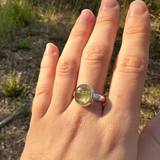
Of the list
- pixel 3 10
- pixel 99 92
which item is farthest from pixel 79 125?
pixel 3 10

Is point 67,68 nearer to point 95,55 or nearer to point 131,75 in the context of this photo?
point 95,55

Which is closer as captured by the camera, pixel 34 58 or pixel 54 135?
pixel 54 135

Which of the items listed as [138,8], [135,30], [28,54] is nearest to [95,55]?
[135,30]

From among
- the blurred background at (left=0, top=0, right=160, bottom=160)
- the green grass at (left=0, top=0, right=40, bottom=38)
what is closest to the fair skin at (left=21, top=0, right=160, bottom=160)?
the blurred background at (left=0, top=0, right=160, bottom=160)

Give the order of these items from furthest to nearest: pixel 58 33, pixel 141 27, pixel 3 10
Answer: pixel 3 10 < pixel 58 33 < pixel 141 27

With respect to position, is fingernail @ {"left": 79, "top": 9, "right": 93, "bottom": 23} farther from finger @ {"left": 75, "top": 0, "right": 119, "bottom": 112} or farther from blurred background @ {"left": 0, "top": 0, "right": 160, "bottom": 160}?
blurred background @ {"left": 0, "top": 0, "right": 160, "bottom": 160}

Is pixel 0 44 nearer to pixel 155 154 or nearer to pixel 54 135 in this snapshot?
pixel 54 135
